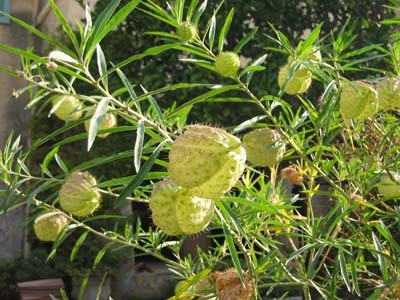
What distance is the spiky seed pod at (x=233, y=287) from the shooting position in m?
1.12

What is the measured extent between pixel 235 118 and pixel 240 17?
70 centimetres

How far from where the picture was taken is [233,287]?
1.15 metres

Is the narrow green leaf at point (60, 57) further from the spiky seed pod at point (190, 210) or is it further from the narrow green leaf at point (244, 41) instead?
the narrow green leaf at point (244, 41)

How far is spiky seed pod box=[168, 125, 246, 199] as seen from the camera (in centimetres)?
80

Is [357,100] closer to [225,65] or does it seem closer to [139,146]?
[225,65]

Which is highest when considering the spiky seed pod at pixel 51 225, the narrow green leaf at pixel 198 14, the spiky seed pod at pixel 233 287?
the narrow green leaf at pixel 198 14

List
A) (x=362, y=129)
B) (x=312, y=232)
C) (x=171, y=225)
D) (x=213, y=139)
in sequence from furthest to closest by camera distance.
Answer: (x=362, y=129) < (x=312, y=232) < (x=171, y=225) < (x=213, y=139)

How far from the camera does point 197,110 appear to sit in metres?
4.91

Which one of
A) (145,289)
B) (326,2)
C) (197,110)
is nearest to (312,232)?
(197,110)

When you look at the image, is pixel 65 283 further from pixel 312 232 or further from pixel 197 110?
pixel 312 232

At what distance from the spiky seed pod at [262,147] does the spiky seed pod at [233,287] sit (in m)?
0.18

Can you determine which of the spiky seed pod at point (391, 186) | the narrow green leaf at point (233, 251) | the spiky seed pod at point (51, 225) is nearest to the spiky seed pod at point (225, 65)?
the narrow green leaf at point (233, 251)

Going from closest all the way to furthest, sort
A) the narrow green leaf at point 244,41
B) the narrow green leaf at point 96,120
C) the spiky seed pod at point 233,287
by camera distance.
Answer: the narrow green leaf at point 96,120, the spiky seed pod at point 233,287, the narrow green leaf at point 244,41

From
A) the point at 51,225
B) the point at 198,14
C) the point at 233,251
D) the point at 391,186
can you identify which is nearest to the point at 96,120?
the point at 233,251
